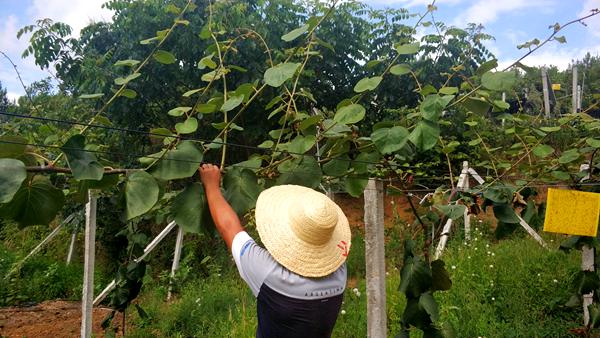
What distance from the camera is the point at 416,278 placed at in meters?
1.99

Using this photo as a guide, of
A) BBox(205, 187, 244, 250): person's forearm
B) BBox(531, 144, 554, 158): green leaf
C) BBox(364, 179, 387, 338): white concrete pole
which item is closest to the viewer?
BBox(205, 187, 244, 250): person's forearm

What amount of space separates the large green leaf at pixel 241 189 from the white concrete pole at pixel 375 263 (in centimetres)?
61

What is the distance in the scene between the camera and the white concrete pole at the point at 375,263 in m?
2.10

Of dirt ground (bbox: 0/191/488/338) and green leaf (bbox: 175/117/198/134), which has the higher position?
green leaf (bbox: 175/117/198/134)

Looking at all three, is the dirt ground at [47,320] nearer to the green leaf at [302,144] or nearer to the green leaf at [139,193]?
the green leaf at [302,144]

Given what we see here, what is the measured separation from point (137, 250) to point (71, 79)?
3245 mm

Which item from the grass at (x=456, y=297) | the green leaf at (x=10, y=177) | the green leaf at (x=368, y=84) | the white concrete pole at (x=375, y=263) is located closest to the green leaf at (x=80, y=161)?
the green leaf at (x=10, y=177)

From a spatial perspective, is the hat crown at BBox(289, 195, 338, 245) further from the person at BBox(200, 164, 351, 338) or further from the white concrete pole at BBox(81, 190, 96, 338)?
the white concrete pole at BBox(81, 190, 96, 338)

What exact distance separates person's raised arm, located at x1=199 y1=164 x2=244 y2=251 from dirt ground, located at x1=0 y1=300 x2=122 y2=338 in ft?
8.96

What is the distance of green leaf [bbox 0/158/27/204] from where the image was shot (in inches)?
45.4

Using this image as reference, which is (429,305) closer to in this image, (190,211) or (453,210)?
(453,210)

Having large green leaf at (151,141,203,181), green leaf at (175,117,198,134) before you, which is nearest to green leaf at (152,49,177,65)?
green leaf at (175,117,198,134)

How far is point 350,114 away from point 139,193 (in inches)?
27.1

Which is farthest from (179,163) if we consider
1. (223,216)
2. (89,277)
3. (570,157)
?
(570,157)
